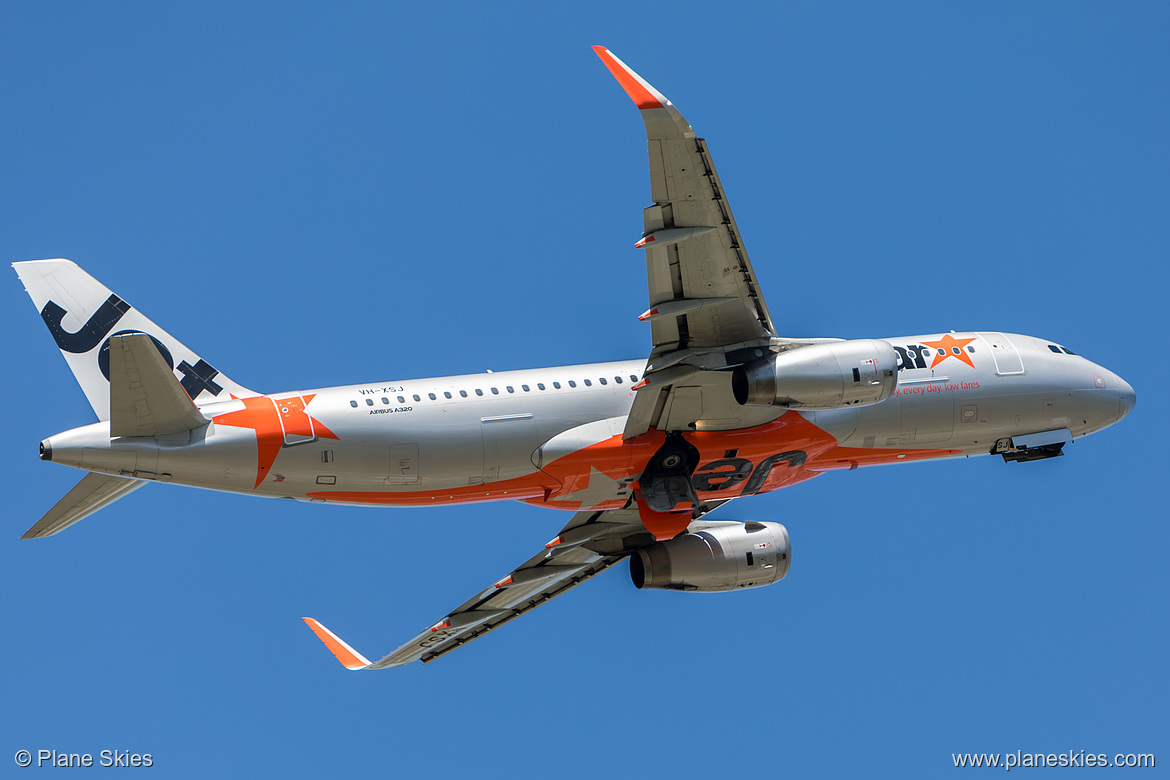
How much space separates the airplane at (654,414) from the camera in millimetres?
26359

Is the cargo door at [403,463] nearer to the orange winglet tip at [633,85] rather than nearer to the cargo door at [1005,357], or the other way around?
the orange winglet tip at [633,85]

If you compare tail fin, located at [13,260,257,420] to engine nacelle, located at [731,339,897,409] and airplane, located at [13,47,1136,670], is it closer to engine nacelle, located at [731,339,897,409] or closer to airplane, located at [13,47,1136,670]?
airplane, located at [13,47,1136,670]

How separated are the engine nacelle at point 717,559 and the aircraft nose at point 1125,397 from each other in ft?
29.2

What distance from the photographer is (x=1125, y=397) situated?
3431 cm

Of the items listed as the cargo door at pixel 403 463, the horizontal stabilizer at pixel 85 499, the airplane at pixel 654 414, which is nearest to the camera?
the airplane at pixel 654 414

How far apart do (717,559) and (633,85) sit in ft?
49.2

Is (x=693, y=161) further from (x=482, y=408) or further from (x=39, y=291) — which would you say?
(x=39, y=291)

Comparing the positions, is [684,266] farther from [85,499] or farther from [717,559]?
[85,499]

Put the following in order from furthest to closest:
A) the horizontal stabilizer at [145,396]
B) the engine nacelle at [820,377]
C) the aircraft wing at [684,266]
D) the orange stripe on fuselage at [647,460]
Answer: the orange stripe on fuselage at [647,460] → the engine nacelle at [820,377] → the horizontal stabilizer at [145,396] → the aircraft wing at [684,266]

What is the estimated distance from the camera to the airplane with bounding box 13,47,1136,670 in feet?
86.5

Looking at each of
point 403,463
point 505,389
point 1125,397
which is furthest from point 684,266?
point 1125,397

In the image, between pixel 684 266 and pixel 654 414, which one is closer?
pixel 684 266

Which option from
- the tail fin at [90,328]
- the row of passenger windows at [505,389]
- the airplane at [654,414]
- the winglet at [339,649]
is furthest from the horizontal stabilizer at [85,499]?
the winglet at [339,649]

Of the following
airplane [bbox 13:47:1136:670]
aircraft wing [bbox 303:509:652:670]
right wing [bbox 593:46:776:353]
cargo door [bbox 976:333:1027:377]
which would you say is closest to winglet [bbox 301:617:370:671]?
aircraft wing [bbox 303:509:652:670]
